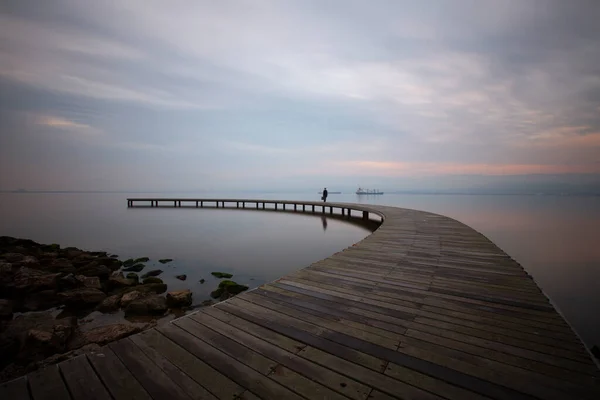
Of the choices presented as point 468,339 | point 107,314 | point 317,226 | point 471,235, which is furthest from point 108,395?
point 317,226

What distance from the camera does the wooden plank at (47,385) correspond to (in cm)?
174

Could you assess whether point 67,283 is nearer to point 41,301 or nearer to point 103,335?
point 41,301

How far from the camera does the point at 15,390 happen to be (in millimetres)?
1781

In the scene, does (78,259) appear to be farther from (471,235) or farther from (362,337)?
(471,235)

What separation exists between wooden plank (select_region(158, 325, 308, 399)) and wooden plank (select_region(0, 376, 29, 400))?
90 centimetres

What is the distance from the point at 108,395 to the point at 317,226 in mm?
16052

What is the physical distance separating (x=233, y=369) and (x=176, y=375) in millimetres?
398

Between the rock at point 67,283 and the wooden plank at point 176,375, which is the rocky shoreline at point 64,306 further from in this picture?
the wooden plank at point 176,375

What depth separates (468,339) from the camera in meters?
2.37

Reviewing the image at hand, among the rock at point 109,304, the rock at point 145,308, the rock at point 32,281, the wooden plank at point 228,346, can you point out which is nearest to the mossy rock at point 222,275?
the rock at point 145,308

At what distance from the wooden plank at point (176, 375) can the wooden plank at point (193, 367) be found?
0.07 ft

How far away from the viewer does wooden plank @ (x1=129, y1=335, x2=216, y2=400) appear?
174 centimetres

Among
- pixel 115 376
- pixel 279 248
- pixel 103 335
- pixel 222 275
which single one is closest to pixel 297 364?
pixel 115 376

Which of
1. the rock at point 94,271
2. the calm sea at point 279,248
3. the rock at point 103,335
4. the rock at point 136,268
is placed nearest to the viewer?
the rock at point 103,335
